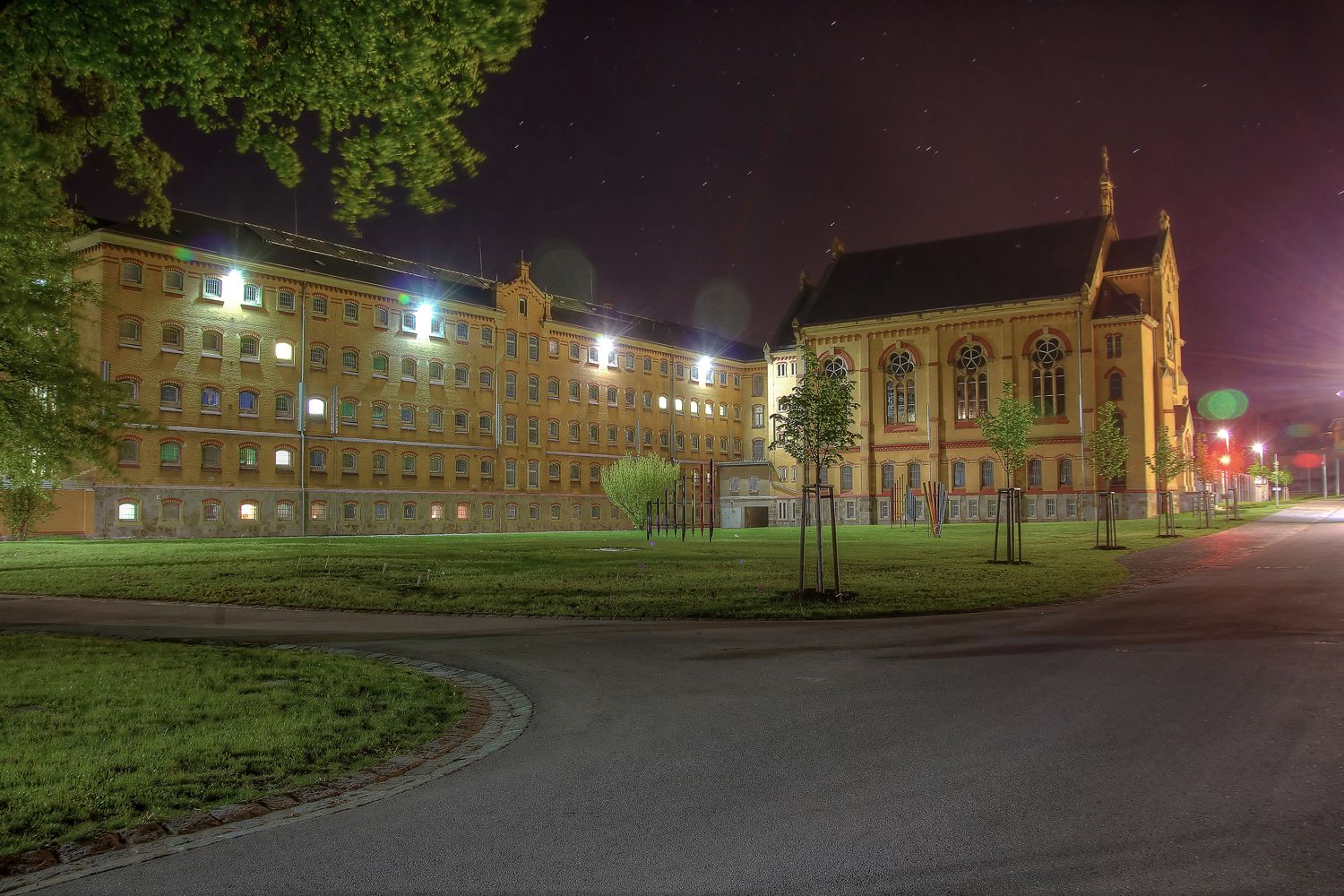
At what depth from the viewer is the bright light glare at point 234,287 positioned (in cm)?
5294

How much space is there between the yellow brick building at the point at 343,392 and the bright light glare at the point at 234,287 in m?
0.11

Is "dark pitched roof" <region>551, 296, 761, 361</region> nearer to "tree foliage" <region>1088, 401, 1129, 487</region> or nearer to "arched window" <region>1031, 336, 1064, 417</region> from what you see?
"arched window" <region>1031, 336, 1064, 417</region>

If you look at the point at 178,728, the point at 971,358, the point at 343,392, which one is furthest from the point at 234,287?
the point at 178,728

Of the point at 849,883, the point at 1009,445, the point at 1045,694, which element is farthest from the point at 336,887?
the point at 1009,445

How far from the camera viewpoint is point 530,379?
69.9 meters

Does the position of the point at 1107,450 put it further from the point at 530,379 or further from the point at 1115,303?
the point at 530,379

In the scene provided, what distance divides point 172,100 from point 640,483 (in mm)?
33462

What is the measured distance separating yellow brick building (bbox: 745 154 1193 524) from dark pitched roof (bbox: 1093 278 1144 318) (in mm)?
125

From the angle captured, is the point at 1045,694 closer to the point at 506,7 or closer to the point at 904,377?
the point at 506,7

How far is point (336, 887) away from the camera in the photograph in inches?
180

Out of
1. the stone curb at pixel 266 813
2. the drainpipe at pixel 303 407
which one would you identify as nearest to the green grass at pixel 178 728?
the stone curb at pixel 266 813

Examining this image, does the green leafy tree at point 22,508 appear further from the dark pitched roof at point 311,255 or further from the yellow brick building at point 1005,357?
the yellow brick building at point 1005,357

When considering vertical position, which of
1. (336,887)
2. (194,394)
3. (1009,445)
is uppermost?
(194,394)

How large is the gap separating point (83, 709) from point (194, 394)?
159ft
